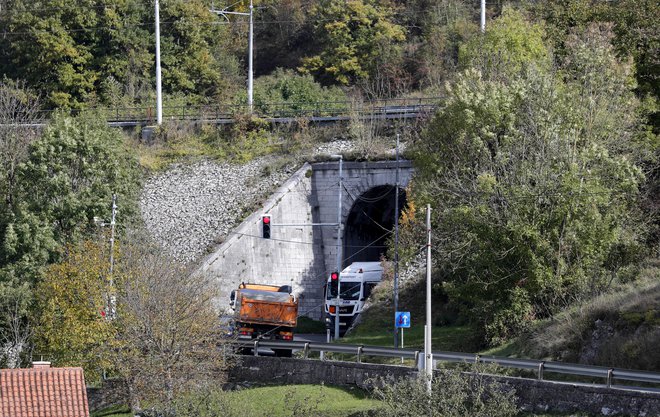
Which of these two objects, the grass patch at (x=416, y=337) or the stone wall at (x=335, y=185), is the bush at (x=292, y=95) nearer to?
the stone wall at (x=335, y=185)

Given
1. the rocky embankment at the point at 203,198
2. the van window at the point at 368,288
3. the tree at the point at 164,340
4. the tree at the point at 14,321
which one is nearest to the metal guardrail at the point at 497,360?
the tree at the point at 164,340

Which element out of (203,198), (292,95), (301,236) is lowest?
(301,236)

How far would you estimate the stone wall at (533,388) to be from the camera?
26.5 meters

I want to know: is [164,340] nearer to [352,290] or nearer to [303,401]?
[303,401]

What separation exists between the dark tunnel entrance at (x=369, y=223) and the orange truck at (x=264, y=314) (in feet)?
50.7

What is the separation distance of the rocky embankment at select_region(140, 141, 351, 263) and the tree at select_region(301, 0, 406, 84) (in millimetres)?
17866

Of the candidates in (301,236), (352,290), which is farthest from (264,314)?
(301,236)

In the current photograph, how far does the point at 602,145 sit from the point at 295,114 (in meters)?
26.9

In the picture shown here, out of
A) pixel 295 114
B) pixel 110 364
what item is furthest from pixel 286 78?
pixel 110 364

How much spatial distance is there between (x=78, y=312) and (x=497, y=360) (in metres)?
14.8

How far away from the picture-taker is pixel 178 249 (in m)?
52.2

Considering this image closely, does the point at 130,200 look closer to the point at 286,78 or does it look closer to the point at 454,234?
the point at 454,234

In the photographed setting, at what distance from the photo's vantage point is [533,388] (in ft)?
94.2

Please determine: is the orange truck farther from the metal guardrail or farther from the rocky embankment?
the rocky embankment
